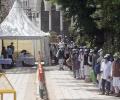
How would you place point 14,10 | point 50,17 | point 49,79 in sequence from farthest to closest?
point 50,17 < point 14,10 < point 49,79

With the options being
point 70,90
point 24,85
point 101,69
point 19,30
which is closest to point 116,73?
point 101,69

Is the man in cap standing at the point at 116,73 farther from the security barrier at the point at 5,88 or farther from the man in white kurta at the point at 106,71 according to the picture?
the security barrier at the point at 5,88

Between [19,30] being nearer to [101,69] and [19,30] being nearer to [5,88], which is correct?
[101,69]

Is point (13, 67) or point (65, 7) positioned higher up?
point (65, 7)

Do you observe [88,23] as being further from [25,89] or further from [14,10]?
[14,10]

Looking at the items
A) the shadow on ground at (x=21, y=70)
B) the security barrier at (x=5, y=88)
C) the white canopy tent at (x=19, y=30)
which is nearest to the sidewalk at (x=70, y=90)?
the shadow on ground at (x=21, y=70)

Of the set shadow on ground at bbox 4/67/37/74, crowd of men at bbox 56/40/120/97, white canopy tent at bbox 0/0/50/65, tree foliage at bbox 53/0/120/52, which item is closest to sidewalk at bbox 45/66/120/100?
crowd of men at bbox 56/40/120/97

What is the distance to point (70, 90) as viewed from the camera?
989 inches

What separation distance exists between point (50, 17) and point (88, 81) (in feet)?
165

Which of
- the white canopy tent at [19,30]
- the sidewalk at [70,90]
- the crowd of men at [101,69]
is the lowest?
the sidewalk at [70,90]

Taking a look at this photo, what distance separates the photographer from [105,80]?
2298cm

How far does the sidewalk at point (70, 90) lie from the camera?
878 inches

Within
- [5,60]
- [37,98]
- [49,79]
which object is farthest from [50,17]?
[37,98]

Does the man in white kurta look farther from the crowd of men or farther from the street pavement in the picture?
the street pavement
